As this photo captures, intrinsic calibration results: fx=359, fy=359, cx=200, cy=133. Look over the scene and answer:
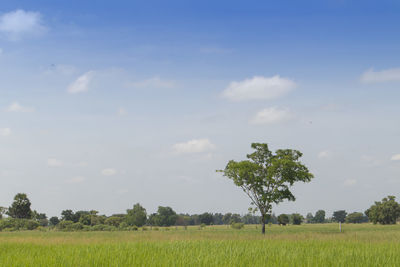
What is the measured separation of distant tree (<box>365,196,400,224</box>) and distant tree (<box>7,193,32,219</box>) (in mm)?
95815

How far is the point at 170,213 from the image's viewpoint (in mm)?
143750

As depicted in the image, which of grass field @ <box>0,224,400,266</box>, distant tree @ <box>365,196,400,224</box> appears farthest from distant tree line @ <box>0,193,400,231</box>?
grass field @ <box>0,224,400,266</box>

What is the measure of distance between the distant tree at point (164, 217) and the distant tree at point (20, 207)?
1996 inches

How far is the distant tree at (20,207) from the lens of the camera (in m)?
96.3

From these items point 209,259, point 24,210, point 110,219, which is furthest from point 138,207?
point 209,259

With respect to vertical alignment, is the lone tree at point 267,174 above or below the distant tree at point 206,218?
above

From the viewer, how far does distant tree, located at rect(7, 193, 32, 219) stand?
9631 centimetres

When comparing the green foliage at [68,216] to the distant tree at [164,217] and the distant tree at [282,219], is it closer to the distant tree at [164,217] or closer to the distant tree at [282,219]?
the distant tree at [164,217]

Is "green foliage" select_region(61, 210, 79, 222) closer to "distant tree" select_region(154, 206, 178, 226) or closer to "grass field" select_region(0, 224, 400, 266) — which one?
"distant tree" select_region(154, 206, 178, 226)

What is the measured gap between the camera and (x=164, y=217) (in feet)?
451

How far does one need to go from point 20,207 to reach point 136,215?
123ft

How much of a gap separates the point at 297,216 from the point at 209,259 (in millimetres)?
118298

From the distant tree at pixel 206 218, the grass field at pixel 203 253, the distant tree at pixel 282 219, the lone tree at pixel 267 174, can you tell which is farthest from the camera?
the distant tree at pixel 206 218

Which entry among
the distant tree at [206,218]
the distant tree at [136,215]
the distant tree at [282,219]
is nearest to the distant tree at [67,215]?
the distant tree at [136,215]
